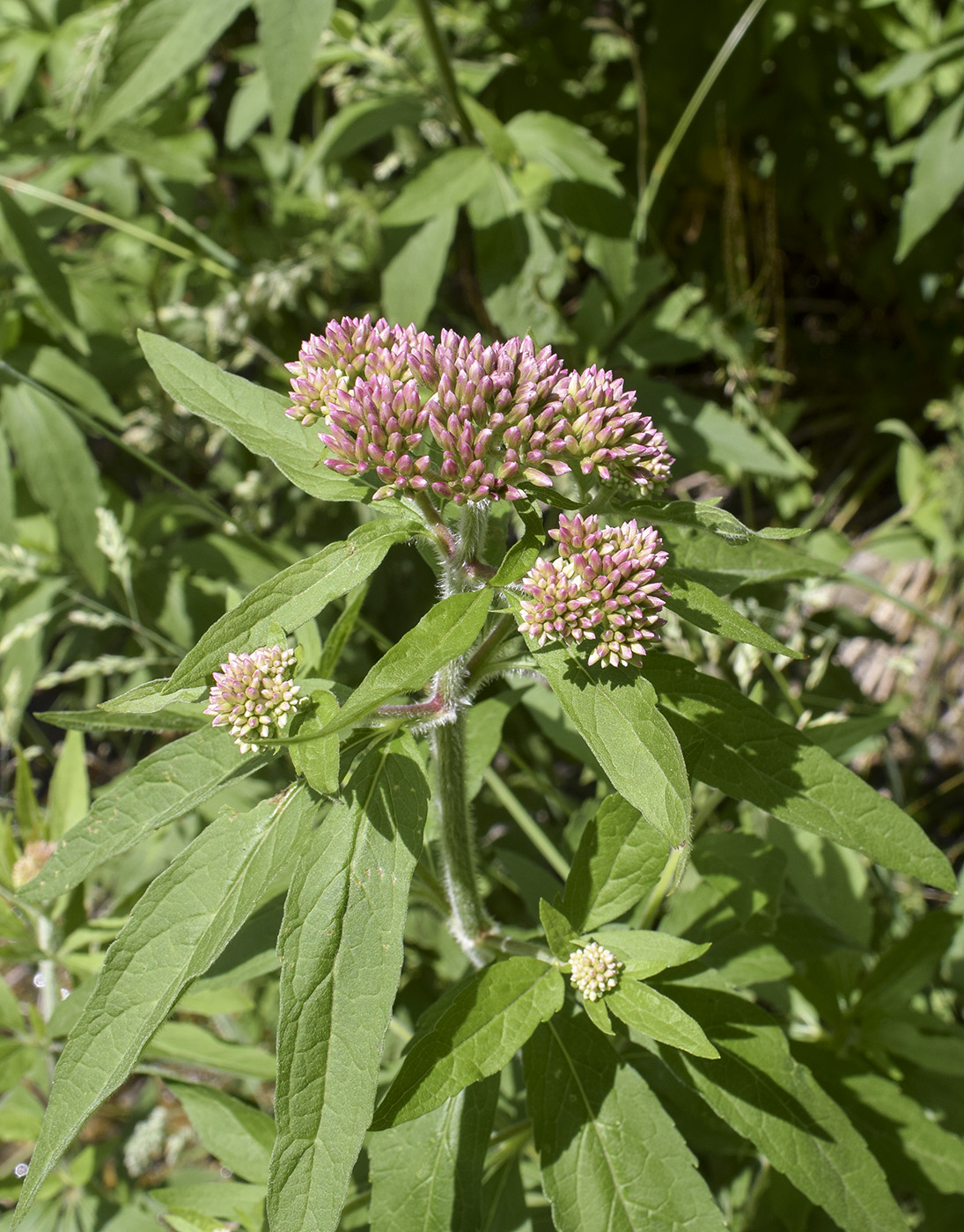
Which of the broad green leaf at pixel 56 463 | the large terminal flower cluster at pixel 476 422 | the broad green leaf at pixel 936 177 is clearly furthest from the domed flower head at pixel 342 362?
the broad green leaf at pixel 936 177

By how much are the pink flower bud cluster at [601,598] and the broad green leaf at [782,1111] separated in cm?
82

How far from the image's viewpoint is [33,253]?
10.1ft

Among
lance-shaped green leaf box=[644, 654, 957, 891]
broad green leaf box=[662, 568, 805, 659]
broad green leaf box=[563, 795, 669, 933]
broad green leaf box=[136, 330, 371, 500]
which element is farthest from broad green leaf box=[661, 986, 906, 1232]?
broad green leaf box=[136, 330, 371, 500]

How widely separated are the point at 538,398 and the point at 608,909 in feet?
3.14

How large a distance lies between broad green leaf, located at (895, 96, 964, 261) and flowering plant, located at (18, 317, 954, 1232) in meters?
2.36

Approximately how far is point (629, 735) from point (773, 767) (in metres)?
0.38

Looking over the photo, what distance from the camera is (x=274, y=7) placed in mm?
2488

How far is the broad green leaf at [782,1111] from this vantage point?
1691 millimetres

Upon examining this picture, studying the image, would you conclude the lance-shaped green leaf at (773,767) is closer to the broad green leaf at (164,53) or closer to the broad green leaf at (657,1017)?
the broad green leaf at (657,1017)

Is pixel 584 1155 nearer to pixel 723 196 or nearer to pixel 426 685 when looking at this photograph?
pixel 426 685

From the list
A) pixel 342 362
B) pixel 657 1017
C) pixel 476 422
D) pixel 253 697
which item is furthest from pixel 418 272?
pixel 657 1017

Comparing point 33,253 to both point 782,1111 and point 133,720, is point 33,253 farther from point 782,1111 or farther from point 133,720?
point 782,1111

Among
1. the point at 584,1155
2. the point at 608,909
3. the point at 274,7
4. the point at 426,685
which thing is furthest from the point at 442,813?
the point at 274,7

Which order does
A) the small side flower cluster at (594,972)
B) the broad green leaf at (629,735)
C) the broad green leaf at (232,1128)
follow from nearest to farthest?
the broad green leaf at (629,735)
the small side flower cluster at (594,972)
the broad green leaf at (232,1128)
